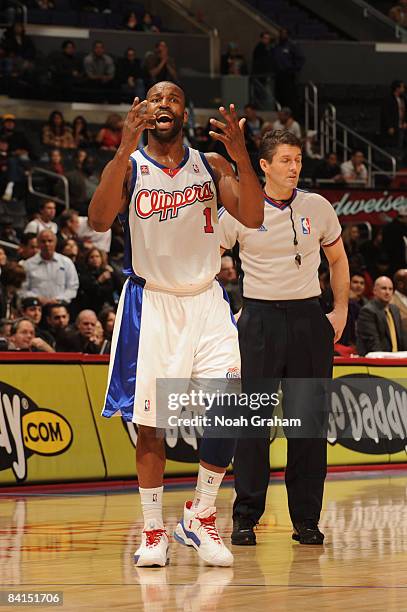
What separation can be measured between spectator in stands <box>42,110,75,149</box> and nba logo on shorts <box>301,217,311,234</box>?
14412mm

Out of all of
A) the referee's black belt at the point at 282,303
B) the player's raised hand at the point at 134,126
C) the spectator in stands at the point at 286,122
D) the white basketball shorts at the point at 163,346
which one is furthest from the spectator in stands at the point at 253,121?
the player's raised hand at the point at 134,126

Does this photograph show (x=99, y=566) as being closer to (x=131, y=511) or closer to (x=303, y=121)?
(x=131, y=511)

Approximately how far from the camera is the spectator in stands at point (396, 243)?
21.5 metres

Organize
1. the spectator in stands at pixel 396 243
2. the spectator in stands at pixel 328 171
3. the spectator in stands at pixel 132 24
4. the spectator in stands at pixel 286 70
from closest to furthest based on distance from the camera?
1. the spectator in stands at pixel 396 243
2. the spectator in stands at pixel 328 171
3. the spectator in stands at pixel 286 70
4. the spectator in stands at pixel 132 24

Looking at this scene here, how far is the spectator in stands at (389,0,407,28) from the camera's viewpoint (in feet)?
103

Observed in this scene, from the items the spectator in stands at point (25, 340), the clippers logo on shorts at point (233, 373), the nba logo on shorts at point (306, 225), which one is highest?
the nba logo on shorts at point (306, 225)

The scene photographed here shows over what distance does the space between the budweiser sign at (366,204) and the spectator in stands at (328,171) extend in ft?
4.82

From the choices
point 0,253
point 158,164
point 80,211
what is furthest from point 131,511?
point 80,211

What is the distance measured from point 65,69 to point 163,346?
18790 millimetres

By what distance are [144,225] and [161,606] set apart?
7.29 ft

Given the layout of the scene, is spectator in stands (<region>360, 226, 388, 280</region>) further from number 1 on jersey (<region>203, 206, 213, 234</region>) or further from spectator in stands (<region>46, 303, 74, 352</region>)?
number 1 on jersey (<region>203, 206, 213, 234</region>)

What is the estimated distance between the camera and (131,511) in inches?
376

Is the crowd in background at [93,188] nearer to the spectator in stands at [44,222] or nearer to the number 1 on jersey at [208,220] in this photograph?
the spectator in stands at [44,222]

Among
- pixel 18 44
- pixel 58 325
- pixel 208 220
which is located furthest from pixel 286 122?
pixel 208 220
